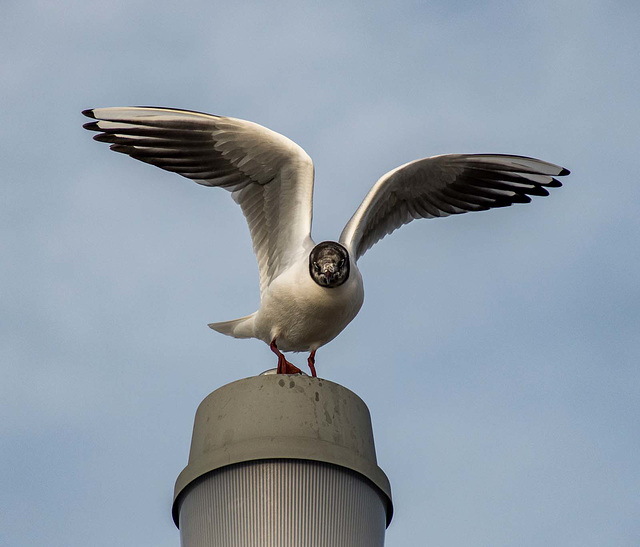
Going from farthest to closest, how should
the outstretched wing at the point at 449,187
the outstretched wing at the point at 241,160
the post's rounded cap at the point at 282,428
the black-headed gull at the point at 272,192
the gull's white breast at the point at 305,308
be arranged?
the outstretched wing at the point at 449,187, the outstretched wing at the point at 241,160, the black-headed gull at the point at 272,192, the gull's white breast at the point at 305,308, the post's rounded cap at the point at 282,428

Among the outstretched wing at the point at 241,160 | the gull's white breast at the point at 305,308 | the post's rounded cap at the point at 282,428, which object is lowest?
the post's rounded cap at the point at 282,428

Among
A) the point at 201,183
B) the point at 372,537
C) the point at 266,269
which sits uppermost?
the point at 201,183

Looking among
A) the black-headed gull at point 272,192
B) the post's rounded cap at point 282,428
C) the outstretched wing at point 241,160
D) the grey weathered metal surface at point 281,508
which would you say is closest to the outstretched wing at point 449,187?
the black-headed gull at point 272,192

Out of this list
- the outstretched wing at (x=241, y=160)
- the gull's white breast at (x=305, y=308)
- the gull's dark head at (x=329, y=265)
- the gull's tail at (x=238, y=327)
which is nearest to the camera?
the gull's dark head at (x=329, y=265)

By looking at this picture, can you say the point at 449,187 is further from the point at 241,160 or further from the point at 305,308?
the point at 305,308

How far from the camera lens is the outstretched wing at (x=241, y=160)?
7992 mm

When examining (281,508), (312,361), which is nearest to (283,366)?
(312,361)

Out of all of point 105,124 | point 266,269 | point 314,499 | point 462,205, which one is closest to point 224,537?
point 314,499

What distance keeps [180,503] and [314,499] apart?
2.21 feet

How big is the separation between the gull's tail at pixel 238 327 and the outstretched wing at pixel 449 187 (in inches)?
37.1

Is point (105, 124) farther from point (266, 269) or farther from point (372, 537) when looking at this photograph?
point (372, 537)

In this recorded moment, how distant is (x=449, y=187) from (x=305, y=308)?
7.67 ft

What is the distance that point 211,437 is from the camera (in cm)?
520

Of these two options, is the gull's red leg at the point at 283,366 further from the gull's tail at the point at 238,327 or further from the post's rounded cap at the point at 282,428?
the post's rounded cap at the point at 282,428
